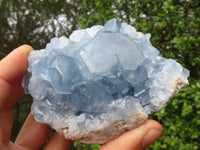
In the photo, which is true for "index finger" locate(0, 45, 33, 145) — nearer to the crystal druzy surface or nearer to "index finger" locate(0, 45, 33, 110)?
"index finger" locate(0, 45, 33, 110)

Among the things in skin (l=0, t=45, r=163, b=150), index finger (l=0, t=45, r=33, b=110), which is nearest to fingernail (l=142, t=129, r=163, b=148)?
skin (l=0, t=45, r=163, b=150)

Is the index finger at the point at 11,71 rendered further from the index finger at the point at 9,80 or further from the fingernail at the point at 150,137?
the fingernail at the point at 150,137

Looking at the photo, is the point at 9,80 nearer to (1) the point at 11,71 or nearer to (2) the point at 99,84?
(1) the point at 11,71

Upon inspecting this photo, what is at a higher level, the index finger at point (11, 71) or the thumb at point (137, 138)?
the index finger at point (11, 71)

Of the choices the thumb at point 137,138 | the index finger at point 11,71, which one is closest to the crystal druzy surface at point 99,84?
the thumb at point 137,138

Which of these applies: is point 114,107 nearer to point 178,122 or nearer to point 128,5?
point 178,122
